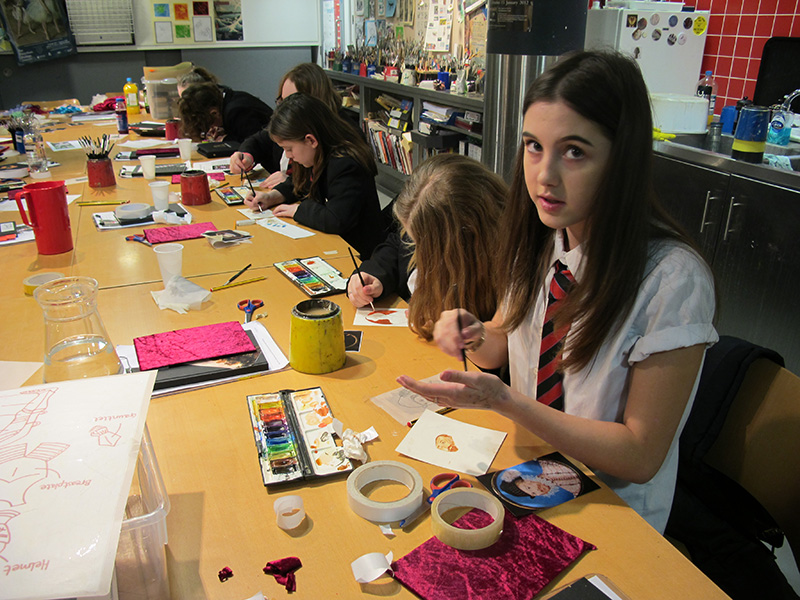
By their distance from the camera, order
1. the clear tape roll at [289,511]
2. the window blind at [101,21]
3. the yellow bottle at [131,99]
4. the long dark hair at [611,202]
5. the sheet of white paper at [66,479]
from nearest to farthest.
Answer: the sheet of white paper at [66,479], the clear tape roll at [289,511], the long dark hair at [611,202], the yellow bottle at [131,99], the window blind at [101,21]

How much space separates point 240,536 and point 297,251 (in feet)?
4.39

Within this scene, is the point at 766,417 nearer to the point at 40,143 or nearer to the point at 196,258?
the point at 196,258

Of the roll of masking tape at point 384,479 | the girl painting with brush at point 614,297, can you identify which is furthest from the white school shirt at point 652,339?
the roll of masking tape at point 384,479

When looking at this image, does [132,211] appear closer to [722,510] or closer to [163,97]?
[722,510]

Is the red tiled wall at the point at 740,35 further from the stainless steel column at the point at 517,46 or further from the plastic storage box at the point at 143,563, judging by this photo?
the plastic storage box at the point at 143,563

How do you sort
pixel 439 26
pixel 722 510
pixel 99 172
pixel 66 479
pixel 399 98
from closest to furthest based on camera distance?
pixel 66 479, pixel 722 510, pixel 99 172, pixel 439 26, pixel 399 98

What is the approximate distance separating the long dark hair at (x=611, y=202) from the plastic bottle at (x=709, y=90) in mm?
2560

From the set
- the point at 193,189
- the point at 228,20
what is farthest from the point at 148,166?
the point at 228,20

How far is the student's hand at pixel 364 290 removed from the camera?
1.67 metres

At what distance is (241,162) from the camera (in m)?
3.10

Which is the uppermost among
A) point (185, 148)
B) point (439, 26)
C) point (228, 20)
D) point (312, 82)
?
point (228, 20)

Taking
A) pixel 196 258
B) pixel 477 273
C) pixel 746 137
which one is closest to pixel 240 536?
pixel 477 273

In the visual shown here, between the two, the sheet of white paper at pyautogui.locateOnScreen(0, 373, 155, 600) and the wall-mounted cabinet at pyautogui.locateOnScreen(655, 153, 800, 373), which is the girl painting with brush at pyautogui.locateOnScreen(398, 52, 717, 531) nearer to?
the sheet of white paper at pyautogui.locateOnScreen(0, 373, 155, 600)

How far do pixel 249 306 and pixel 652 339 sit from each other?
3.41ft
